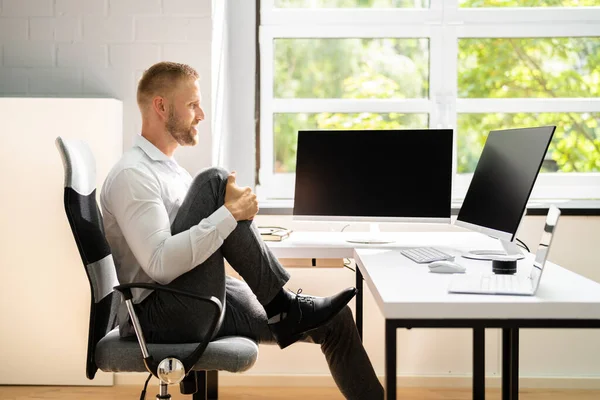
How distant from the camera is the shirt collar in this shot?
2.29 metres

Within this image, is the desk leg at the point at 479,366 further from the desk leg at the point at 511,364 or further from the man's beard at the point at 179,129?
the man's beard at the point at 179,129

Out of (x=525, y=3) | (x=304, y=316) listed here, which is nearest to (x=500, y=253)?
(x=304, y=316)

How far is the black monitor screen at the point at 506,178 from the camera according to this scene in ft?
6.67

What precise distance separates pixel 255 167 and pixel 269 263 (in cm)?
147

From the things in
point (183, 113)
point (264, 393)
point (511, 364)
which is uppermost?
point (183, 113)

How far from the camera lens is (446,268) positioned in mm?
1933

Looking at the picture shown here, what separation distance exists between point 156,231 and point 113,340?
1.08 ft

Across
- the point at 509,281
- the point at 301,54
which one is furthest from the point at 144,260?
the point at 301,54

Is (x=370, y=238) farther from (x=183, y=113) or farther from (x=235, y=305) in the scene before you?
(x=183, y=113)

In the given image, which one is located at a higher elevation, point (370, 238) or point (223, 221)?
point (223, 221)

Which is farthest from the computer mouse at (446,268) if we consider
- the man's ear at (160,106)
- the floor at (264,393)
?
the floor at (264,393)

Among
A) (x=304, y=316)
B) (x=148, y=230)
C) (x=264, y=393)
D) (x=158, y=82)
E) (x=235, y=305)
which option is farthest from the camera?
(x=264, y=393)

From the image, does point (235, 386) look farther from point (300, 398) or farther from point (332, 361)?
point (332, 361)

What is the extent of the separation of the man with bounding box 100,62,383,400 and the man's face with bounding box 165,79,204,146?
10cm
